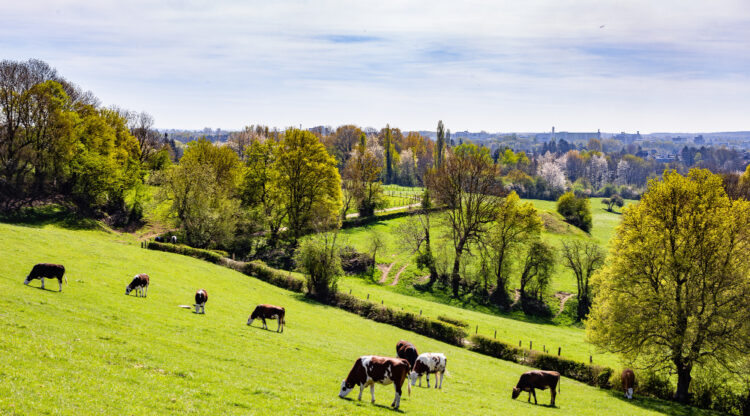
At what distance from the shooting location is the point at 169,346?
66.4 ft

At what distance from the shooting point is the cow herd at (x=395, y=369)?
1784 centimetres

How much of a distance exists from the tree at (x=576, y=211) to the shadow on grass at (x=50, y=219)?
10923 cm

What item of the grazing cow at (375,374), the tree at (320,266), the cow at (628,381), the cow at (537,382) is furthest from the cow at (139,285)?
the cow at (628,381)

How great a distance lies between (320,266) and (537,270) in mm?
38864

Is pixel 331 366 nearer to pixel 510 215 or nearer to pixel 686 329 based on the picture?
pixel 686 329

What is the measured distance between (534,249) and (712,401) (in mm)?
38552

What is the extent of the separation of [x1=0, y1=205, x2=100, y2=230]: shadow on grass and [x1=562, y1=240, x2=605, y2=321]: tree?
7721 cm

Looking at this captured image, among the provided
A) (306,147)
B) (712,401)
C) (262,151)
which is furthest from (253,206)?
(712,401)

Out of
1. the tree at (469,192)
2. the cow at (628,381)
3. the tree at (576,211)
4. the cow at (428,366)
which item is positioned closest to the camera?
the cow at (428,366)

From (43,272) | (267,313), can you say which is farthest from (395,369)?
(43,272)

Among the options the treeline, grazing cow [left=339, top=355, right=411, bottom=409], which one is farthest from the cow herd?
the treeline

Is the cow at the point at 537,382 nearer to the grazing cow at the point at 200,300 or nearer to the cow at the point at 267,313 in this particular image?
the cow at the point at 267,313

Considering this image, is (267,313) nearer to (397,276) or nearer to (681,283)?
(681,283)

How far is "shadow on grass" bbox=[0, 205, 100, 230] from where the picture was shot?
62.6 metres
